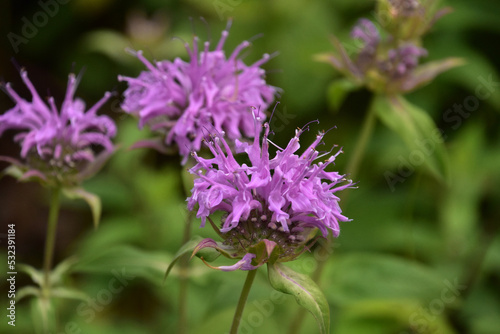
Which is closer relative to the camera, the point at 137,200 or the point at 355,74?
the point at 355,74

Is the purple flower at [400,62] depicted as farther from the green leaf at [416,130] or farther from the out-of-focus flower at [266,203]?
the out-of-focus flower at [266,203]

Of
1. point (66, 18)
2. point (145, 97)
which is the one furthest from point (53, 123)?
point (66, 18)

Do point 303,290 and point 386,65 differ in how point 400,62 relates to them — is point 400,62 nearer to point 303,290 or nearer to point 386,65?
point 386,65

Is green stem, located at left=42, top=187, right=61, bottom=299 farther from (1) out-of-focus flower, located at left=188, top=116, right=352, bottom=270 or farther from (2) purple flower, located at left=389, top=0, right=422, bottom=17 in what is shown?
(2) purple flower, located at left=389, top=0, right=422, bottom=17

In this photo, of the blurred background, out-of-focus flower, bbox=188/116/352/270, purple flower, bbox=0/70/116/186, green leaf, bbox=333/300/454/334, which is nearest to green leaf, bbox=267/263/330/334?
out-of-focus flower, bbox=188/116/352/270

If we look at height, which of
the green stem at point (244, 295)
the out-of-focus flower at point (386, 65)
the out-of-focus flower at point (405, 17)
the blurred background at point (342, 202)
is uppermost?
the out-of-focus flower at point (405, 17)

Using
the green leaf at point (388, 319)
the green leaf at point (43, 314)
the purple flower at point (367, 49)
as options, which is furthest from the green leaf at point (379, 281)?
the green leaf at point (43, 314)

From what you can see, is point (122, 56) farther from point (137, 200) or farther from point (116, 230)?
point (116, 230)
